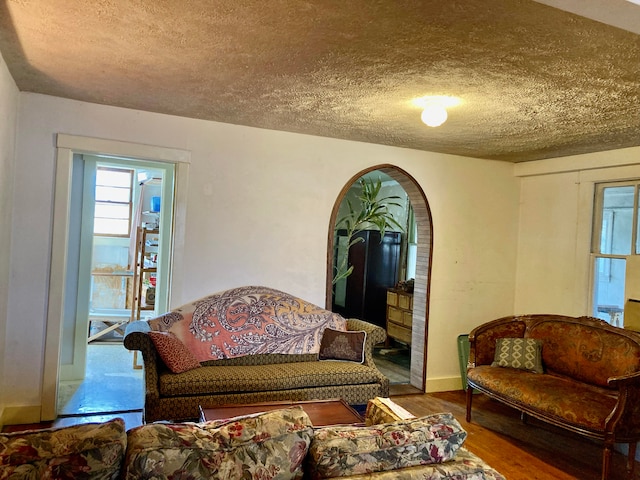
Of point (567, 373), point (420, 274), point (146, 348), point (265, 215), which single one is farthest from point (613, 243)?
point (146, 348)

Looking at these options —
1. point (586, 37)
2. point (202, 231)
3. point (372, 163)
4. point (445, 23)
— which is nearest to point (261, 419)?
point (445, 23)

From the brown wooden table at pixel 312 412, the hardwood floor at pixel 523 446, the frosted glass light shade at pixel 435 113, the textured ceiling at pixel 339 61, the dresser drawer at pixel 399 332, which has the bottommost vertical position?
the hardwood floor at pixel 523 446

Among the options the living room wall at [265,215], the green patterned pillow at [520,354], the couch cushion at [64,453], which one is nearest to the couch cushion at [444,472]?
the couch cushion at [64,453]

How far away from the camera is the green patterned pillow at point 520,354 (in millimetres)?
3785

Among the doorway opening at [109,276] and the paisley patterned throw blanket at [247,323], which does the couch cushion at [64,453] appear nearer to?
the paisley patterned throw blanket at [247,323]

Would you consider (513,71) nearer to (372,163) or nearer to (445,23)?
(445,23)

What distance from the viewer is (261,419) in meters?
1.45

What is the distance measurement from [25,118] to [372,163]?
2.85 meters

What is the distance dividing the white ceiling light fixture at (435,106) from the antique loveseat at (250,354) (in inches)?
70.6

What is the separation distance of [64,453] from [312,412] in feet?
5.58

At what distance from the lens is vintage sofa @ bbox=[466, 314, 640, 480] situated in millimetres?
2844

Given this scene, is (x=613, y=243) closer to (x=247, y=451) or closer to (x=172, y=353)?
(x=172, y=353)

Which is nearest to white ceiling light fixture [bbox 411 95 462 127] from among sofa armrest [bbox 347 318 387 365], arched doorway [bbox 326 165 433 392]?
arched doorway [bbox 326 165 433 392]

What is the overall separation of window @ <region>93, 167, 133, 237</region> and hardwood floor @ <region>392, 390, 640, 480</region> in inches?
Result: 184
